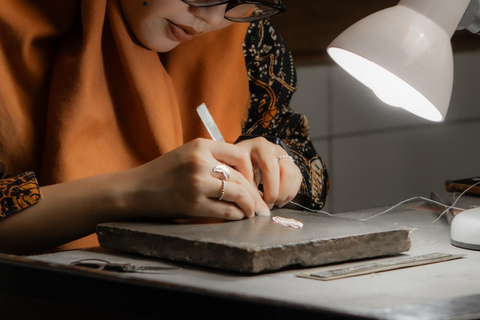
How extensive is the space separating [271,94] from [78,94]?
520mm

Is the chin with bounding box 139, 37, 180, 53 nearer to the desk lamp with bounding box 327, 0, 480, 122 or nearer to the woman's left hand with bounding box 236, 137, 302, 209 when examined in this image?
the woman's left hand with bounding box 236, 137, 302, 209

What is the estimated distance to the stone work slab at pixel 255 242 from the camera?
842 millimetres

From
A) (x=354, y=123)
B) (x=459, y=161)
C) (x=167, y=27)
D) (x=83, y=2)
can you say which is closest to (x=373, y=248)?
(x=167, y=27)

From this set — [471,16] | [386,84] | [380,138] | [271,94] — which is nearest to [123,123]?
[271,94]

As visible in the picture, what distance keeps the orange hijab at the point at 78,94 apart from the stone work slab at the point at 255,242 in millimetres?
319

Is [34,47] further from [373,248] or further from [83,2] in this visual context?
[373,248]

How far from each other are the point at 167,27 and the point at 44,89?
0.25m

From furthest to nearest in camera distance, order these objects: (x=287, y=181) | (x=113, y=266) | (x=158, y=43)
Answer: (x=158, y=43) → (x=287, y=181) → (x=113, y=266)

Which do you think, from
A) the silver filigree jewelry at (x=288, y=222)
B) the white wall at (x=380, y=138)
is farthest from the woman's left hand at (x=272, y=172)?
the white wall at (x=380, y=138)

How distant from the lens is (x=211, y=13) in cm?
123

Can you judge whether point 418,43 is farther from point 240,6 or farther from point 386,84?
point 240,6

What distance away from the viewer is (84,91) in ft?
4.17

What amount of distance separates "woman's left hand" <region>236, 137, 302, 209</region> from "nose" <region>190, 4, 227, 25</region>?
0.70 ft

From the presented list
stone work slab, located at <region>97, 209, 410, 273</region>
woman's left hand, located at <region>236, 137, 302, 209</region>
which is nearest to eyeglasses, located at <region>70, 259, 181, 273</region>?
stone work slab, located at <region>97, 209, 410, 273</region>
